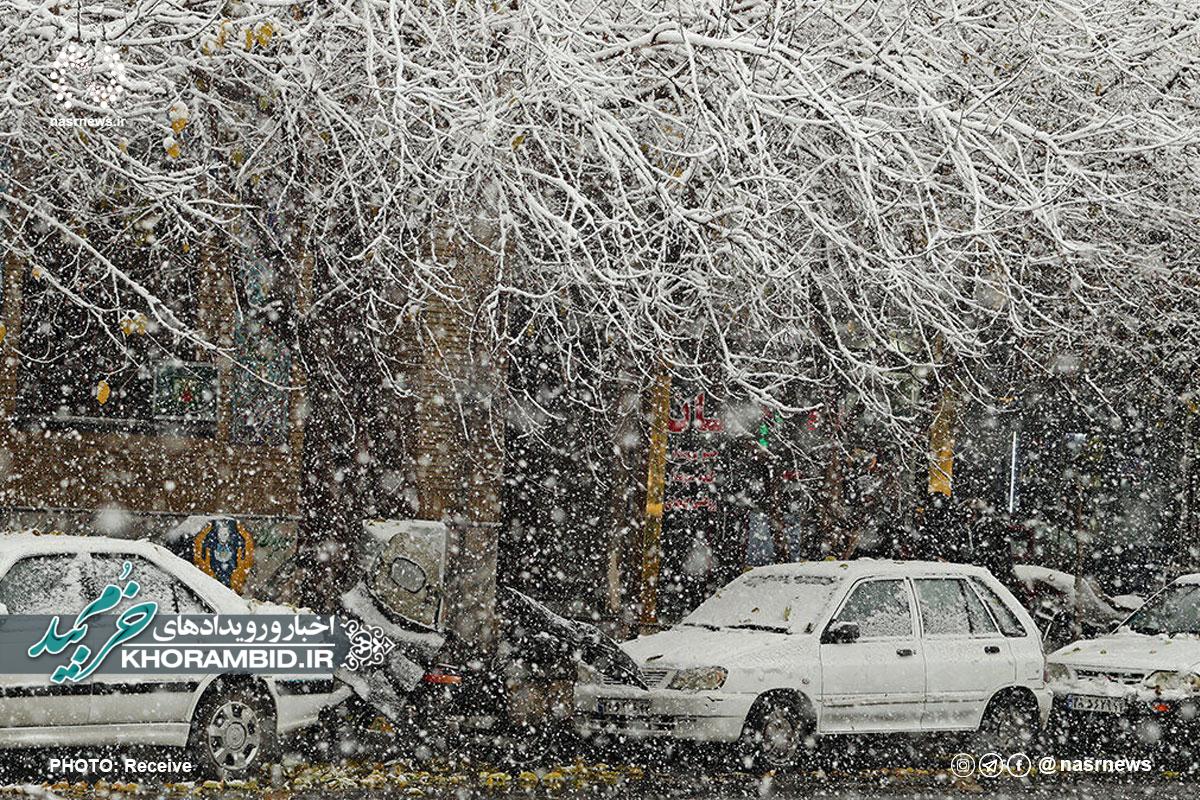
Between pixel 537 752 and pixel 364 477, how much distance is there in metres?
2.48

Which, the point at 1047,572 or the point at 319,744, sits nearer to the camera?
the point at 319,744

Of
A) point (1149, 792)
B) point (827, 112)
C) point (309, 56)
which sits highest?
point (309, 56)

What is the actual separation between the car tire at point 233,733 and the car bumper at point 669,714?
2.42 m

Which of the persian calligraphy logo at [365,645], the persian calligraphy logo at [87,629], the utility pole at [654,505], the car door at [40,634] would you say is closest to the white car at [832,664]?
the persian calligraphy logo at [365,645]

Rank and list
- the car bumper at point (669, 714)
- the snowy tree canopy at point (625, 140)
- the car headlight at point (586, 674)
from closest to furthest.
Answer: the snowy tree canopy at point (625, 140) < the car bumper at point (669, 714) < the car headlight at point (586, 674)

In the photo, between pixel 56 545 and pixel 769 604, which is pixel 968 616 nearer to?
pixel 769 604

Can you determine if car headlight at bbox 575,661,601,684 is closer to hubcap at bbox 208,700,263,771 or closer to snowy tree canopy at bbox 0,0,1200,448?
snowy tree canopy at bbox 0,0,1200,448

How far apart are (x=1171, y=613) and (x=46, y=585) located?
936 centimetres

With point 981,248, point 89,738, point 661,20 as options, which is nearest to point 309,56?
point 661,20

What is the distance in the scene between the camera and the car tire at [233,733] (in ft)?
32.4

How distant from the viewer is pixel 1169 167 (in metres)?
13.3

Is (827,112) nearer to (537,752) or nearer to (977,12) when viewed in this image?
(977,12)

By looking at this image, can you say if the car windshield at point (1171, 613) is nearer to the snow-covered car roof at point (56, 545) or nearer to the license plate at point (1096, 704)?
the license plate at point (1096, 704)

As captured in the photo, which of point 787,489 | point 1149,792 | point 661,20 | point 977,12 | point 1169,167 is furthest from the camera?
point 787,489
